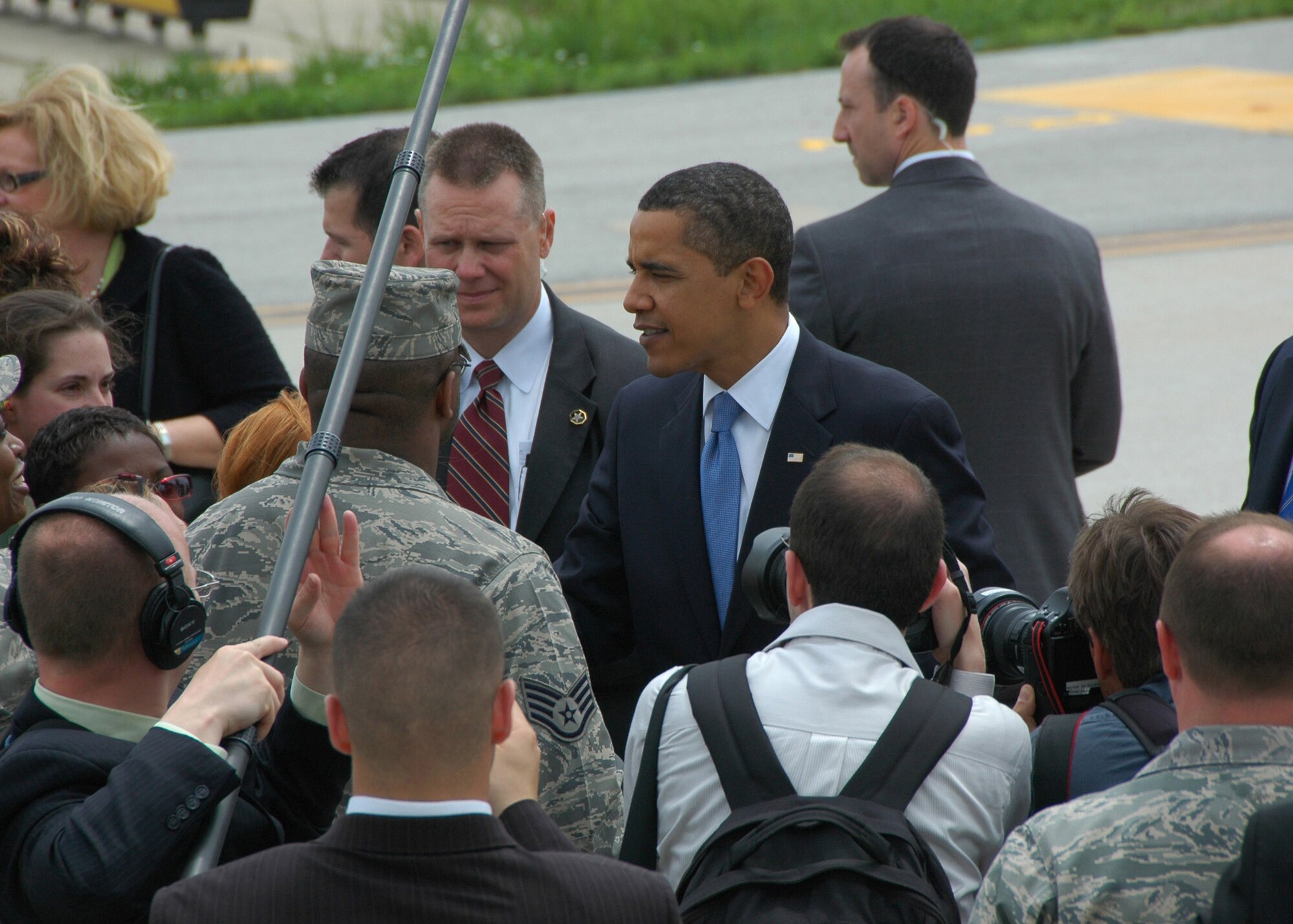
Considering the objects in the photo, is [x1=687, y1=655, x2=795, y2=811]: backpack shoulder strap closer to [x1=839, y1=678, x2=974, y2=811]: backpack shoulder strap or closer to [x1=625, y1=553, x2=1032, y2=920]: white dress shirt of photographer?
[x1=625, y1=553, x2=1032, y2=920]: white dress shirt of photographer

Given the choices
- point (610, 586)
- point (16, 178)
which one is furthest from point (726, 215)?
point (16, 178)

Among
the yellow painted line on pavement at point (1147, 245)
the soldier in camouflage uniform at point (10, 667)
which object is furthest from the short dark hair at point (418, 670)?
the yellow painted line on pavement at point (1147, 245)

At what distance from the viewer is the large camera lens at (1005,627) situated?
293 centimetres

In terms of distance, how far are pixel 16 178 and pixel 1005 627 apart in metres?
3.35

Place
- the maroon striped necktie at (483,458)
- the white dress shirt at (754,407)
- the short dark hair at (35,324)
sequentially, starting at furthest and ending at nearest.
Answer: the maroon striped necktie at (483,458) < the short dark hair at (35,324) < the white dress shirt at (754,407)

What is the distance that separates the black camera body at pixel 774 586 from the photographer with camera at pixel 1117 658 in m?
0.27

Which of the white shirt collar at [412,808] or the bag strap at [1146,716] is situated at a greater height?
the white shirt collar at [412,808]

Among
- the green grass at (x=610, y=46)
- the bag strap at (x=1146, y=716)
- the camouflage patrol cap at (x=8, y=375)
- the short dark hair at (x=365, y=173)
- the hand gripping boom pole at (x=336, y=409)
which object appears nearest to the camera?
the hand gripping boom pole at (x=336, y=409)

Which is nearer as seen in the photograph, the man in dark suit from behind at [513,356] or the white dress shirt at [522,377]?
the man in dark suit from behind at [513,356]

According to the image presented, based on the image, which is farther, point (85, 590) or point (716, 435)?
point (716, 435)

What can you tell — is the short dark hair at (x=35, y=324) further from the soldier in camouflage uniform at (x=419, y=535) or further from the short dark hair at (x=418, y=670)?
the short dark hair at (x=418, y=670)

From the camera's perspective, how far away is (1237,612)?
7.30ft

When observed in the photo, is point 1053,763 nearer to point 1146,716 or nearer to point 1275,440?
point 1146,716

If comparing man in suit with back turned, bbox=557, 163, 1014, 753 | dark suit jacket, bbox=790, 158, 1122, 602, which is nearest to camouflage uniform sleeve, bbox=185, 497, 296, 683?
man in suit with back turned, bbox=557, 163, 1014, 753
